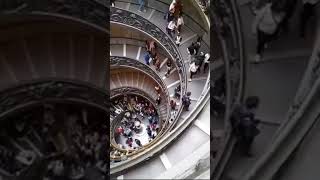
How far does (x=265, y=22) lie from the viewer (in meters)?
2.70

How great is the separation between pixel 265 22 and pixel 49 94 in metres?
1.38

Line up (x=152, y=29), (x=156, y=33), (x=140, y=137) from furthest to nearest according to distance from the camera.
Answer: (x=152, y=29)
(x=156, y=33)
(x=140, y=137)

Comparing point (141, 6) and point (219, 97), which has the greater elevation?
point (141, 6)

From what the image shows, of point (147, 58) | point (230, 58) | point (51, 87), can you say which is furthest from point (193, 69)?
point (51, 87)

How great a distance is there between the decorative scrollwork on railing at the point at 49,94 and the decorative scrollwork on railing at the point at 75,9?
0.34m

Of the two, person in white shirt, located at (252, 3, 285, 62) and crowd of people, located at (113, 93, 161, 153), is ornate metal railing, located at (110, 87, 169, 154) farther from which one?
person in white shirt, located at (252, 3, 285, 62)

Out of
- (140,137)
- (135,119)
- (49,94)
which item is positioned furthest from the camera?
(135,119)

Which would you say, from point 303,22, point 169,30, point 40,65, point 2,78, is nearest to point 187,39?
point 169,30

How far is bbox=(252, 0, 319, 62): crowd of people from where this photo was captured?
107 inches

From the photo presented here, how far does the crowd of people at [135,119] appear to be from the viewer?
2725 mm

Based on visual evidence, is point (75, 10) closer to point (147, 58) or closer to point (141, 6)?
point (141, 6)

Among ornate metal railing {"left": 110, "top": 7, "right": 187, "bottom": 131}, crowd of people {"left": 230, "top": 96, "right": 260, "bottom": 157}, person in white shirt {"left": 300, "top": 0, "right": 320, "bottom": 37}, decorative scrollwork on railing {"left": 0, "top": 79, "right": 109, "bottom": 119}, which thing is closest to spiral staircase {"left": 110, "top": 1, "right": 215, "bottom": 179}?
ornate metal railing {"left": 110, "top": 7, "right": 187, "bottom": 131}

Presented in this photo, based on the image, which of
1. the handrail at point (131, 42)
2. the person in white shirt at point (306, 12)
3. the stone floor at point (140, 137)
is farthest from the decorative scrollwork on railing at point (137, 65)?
the person in white shirt at point (306, 12)

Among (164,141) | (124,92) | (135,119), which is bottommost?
(164,141)
